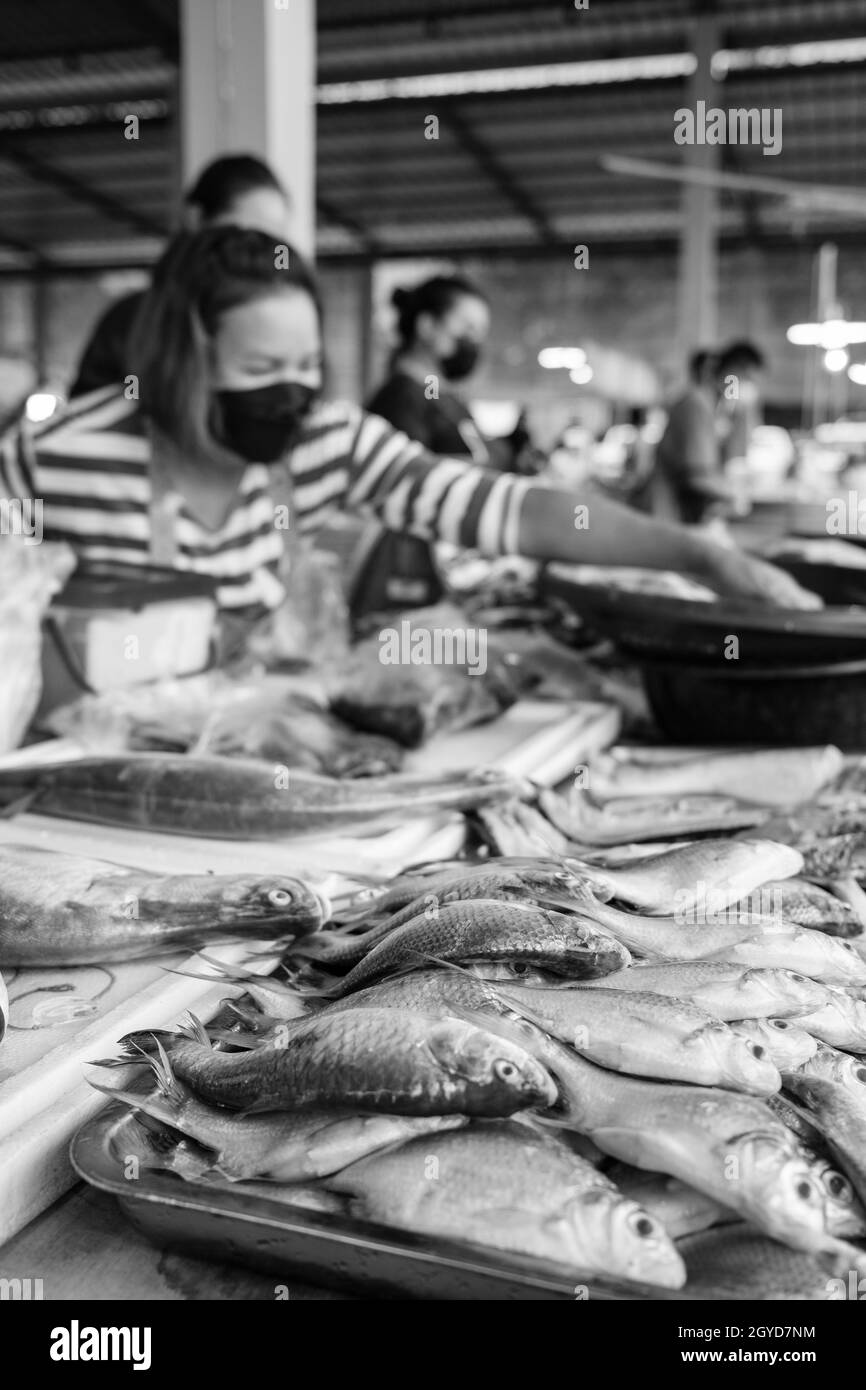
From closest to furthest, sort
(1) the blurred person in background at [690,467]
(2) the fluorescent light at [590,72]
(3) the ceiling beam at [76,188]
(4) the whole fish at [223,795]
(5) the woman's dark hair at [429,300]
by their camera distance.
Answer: (4) the whole fish at [223,795] < (5) the woman's dark hair at [429,300] < (1) the blurred person in background at [690,467] < (2) the fluorescent light at [590,72] < (3) the ceiling beam at [76,188]

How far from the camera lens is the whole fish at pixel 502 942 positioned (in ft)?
3.81

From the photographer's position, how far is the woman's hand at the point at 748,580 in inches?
107

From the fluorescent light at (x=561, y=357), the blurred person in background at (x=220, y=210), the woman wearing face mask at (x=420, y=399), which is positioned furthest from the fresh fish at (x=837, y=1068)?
the fluorescent light at (x=561, y=357)

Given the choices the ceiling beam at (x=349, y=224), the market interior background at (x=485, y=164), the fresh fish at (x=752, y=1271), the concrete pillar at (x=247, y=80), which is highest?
the ceiling beam at (x=349, y=224)

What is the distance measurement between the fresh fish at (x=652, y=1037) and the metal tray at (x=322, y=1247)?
201 mm

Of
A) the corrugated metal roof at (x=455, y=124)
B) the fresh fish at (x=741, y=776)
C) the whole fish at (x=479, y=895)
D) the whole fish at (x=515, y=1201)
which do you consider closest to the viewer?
the whole fish at (x=515, y=1201)

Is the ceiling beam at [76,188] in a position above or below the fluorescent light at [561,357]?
above

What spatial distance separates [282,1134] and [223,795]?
912mm

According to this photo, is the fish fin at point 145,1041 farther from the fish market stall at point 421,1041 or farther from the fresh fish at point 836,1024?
the fresh fish at point 836,1024

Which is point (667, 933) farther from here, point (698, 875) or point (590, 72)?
point (590, 72)

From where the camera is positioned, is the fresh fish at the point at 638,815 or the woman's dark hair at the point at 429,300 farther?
the woman's dark hair at the point at 429,300

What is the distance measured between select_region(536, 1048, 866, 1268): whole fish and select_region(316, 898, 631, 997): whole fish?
13cm

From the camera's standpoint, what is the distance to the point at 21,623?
2205 millimetres

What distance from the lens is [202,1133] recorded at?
101cm
